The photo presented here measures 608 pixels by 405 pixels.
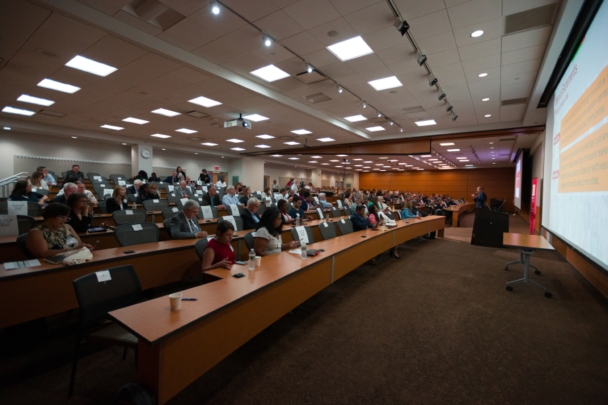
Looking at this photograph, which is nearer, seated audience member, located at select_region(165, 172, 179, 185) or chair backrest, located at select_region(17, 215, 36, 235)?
chair backrest, located at select_region(17, 215, 36, 235)

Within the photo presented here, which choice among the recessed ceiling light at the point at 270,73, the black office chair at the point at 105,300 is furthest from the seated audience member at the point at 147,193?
the black office chair at the point at 105,300

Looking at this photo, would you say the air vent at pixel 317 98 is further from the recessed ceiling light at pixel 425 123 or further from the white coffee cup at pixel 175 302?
the white coffee cup at pixel 175 302

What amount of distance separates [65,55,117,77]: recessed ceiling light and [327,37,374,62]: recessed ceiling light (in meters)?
4.06

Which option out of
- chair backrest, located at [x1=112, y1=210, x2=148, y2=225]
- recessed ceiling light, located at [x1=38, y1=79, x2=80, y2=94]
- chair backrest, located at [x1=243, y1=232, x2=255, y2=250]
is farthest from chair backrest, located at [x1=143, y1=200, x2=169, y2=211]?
chair backrest, located at [x1=243, y1=232, x2=255, y2=250]

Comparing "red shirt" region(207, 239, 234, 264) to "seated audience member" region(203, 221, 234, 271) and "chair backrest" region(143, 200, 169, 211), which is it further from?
"chair backrest" region(143, 200, 169, 211)

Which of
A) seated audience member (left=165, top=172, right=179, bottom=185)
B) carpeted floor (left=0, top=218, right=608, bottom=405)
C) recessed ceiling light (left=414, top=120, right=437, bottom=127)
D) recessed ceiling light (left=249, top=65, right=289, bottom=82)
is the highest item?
recessed ceiling light (left=249, top=65, right=289, bottom=82)

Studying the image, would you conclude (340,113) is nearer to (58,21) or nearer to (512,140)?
(58,21)

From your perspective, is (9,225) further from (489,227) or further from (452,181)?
(452,181)

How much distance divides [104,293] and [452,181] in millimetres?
26252

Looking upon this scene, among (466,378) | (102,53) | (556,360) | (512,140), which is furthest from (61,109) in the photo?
(512,140)

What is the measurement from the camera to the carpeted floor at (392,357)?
1.93 meters

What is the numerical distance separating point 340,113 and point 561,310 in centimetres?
647

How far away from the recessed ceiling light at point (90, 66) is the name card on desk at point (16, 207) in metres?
2.62

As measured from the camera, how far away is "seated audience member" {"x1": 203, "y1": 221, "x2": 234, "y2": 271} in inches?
103
